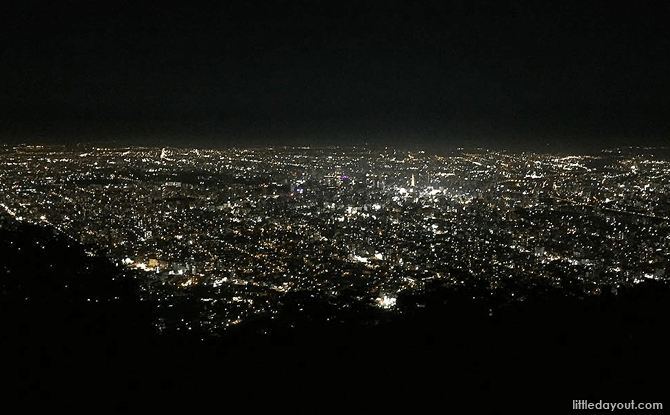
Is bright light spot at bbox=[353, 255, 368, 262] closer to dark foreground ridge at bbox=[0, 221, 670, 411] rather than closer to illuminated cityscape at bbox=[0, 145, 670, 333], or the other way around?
illuminated cityscape at bbox=[0, 145, 670, 333]

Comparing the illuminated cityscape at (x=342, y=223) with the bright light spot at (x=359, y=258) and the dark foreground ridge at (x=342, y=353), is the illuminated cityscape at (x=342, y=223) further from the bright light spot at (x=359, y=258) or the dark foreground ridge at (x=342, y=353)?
the dark foreground ridge at (x=342, y=353)

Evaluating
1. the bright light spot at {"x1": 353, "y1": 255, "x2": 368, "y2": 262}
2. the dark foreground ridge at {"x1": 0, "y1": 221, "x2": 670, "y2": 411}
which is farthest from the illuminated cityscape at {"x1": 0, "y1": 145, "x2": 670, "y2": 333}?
the dark foreground ridge at {"x1": 0, "y1": 221, "x2": 670, "y2": 411}

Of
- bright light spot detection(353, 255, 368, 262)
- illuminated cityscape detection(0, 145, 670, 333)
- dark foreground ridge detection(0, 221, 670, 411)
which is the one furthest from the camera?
bright light spot detection(353, 255, 368, 262)

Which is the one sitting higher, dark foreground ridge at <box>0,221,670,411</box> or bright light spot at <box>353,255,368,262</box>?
dark foreground ridge at <box>0,221,670,411</box>

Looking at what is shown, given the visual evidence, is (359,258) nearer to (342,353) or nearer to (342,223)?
(342,223)

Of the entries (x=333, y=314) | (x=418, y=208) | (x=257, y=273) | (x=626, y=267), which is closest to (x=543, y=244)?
(x=626, y=267)

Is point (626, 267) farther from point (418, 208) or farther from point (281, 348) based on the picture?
point (281, 348)

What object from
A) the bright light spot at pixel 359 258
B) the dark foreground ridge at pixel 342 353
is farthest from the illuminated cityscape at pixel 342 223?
the dark foreground ridge at pixel 342 353

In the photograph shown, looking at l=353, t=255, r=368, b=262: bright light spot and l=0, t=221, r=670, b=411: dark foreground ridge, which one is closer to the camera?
l=0, t=221, r=670, b=411: dark foreground ridge
